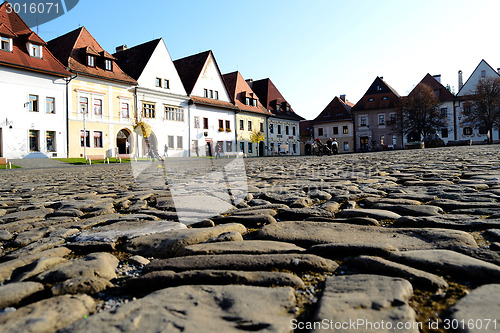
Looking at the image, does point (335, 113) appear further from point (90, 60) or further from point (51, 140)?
point (51, 140)

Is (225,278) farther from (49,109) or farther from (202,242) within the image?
(49,109)

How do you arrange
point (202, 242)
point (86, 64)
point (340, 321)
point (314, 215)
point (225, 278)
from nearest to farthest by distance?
point (340, 321)
point (225, 278)
point (202, 242)
point (314, 215)
point (86, 64)

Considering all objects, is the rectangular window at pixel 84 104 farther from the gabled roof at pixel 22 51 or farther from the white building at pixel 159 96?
the white building at pixel 159 96

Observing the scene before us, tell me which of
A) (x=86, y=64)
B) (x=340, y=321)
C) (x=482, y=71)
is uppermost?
(x=482, y=71)

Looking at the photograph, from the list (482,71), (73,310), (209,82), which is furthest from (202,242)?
(482,71)

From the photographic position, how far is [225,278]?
1470 mm

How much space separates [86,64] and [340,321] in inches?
1351

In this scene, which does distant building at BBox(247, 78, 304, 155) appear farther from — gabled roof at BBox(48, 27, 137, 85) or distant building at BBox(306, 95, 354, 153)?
gabled roof at BBox(48, 27, 137, 85)

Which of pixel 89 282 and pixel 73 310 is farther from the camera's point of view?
pixel 89 282

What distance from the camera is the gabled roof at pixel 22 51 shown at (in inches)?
1030

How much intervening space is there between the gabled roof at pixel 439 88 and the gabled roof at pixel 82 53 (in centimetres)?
4086

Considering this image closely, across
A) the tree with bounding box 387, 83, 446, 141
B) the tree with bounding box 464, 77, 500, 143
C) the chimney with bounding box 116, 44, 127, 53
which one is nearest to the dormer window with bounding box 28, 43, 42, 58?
the chimney with bounding box 116, 44, 127, 53

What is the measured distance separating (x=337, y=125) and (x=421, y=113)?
525 inches

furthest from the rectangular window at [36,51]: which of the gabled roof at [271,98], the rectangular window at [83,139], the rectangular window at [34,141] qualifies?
the gabled roof at [271,98]
